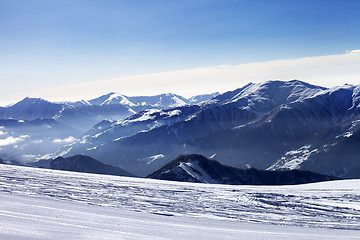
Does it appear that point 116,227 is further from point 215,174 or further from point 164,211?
point 215,174

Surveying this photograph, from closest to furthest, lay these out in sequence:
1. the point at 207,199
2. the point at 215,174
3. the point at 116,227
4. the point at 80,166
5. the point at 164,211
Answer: the point at 116,227 → the point at 164,211 → the point at 207,199 → the point at 215,174 → the point at 80,166

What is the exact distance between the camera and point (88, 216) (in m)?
10.4

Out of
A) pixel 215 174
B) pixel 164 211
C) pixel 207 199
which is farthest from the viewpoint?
pixel 215 174

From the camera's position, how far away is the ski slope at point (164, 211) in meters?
9.14

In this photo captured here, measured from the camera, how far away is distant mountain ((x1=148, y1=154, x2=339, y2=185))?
7775cm

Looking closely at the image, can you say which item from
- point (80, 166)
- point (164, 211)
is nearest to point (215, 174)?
point (164, 211)

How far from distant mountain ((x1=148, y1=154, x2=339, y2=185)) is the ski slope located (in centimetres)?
6007

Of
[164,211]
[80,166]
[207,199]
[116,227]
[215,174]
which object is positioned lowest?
[80,166]

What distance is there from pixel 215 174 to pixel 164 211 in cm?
7923

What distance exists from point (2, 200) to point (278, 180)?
108410 millimetres

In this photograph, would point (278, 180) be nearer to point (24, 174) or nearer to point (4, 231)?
point (24, 174)

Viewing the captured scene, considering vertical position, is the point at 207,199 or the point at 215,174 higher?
the point at 207,199

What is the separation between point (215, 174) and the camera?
8919cm

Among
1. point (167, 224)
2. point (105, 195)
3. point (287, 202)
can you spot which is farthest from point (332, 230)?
point (105, 195)
